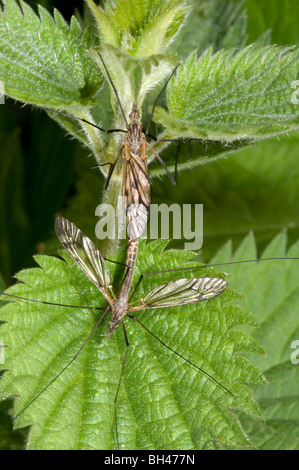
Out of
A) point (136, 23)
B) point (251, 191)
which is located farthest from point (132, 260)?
point (251, 191)

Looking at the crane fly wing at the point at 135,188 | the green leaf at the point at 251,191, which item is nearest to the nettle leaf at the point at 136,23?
the crane fly wing at the point at 135,188

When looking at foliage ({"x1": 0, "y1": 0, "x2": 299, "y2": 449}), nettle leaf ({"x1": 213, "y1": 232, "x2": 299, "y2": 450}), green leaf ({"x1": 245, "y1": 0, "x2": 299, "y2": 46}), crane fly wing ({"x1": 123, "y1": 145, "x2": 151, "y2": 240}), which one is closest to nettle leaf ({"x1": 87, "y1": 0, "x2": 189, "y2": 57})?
foliage ({"x1": 0, "y1": 0, "x2": 299, "y2": 449})

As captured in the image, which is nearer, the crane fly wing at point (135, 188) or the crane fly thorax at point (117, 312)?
the crane fly thorax at point (117, 312)

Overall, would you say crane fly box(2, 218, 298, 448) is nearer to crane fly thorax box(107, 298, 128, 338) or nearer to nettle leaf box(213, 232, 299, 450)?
crane fly thorax box(107, 298, 128, 338)

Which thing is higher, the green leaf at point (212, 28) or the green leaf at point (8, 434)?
the green leaf at point (212, 28)

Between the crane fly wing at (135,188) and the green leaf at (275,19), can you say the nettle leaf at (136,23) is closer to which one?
the crane fly wing at (135,188)

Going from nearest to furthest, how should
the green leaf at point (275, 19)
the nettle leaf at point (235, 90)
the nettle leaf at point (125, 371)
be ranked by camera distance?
the nettle leaf at point (125, 371)
the nettle leaf at point (235, 90)
the green leaf at point (275, 19)
